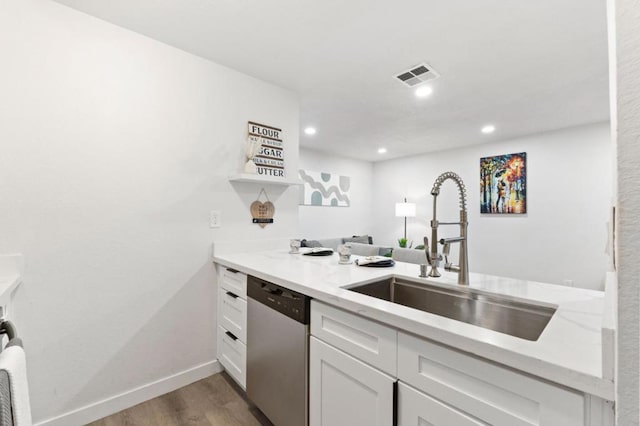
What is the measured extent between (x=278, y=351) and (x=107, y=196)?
138 centimetres

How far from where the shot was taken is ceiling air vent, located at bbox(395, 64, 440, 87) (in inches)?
87.6

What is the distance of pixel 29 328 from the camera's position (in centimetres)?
148

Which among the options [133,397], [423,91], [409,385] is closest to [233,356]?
[133,397]

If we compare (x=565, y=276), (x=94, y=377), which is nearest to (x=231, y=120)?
(x=94, y=377)

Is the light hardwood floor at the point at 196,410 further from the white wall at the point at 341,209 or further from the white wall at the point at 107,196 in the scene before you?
the white wall at the point at 341,209

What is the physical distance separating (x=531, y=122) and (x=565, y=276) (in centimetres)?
210

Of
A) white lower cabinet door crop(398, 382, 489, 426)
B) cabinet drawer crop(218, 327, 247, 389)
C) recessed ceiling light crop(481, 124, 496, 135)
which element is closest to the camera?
white lower cabinet door crop(398, 382, 489, 426)

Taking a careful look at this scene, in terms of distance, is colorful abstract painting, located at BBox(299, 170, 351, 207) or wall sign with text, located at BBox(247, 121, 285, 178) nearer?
wall sign with text, located at BBox(247, 121, 285, 178)

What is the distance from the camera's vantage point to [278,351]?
56.7 inches

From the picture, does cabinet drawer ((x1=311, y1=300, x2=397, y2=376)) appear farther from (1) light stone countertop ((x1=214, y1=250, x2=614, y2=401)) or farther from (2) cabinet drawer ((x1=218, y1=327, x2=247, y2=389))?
(2) cabinet drawer ((x1=218, y1=327, x2=247, y2=389))

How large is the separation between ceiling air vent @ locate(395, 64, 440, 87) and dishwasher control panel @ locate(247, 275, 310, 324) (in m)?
1.96

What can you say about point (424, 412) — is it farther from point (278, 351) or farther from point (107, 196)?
point (107, 196)

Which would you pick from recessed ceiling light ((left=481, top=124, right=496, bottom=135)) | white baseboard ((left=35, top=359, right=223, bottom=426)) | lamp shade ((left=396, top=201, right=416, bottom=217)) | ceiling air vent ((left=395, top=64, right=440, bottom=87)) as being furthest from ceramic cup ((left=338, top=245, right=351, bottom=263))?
lamp shade ((left=396, top=201, right=416, bottom=217))

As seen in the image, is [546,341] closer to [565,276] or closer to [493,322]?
[493,322]
